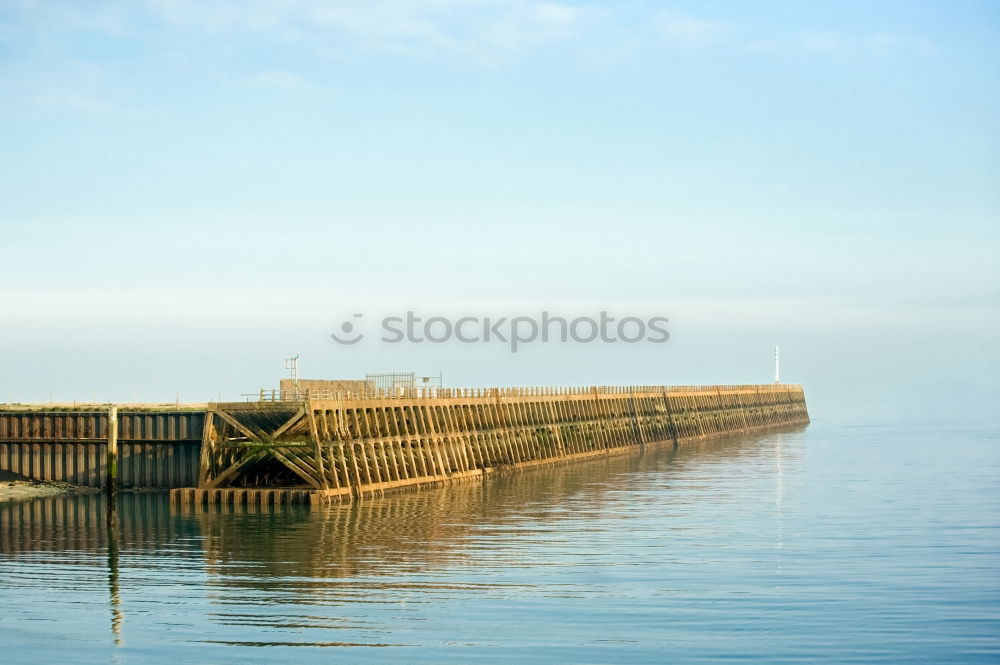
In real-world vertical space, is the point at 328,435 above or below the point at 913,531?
above

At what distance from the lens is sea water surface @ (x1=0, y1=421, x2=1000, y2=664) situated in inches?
1235

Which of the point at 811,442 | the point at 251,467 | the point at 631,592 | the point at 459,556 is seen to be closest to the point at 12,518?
the point at 251,467

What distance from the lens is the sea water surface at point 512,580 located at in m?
31.4

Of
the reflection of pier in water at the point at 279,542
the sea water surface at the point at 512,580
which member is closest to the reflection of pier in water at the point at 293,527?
the reflection of pier in water at the point at 279,542

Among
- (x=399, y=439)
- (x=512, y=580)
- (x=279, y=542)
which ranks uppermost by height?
(x=399, y=439)

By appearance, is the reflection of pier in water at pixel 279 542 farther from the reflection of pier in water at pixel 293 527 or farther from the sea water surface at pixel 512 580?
the sea water surface at pixel 512 580

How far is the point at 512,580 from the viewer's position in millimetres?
40000

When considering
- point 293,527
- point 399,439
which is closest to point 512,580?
point 293,527

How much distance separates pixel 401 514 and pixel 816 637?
2897cm

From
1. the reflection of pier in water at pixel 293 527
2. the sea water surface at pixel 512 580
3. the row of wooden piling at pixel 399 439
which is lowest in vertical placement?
the sea water surface at pixel 512 580

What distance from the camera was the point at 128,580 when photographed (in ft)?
134

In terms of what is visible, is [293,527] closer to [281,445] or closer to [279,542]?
[279,542]

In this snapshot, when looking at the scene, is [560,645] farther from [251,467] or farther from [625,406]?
[625,406]

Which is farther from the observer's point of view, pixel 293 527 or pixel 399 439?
pixel 399 439
